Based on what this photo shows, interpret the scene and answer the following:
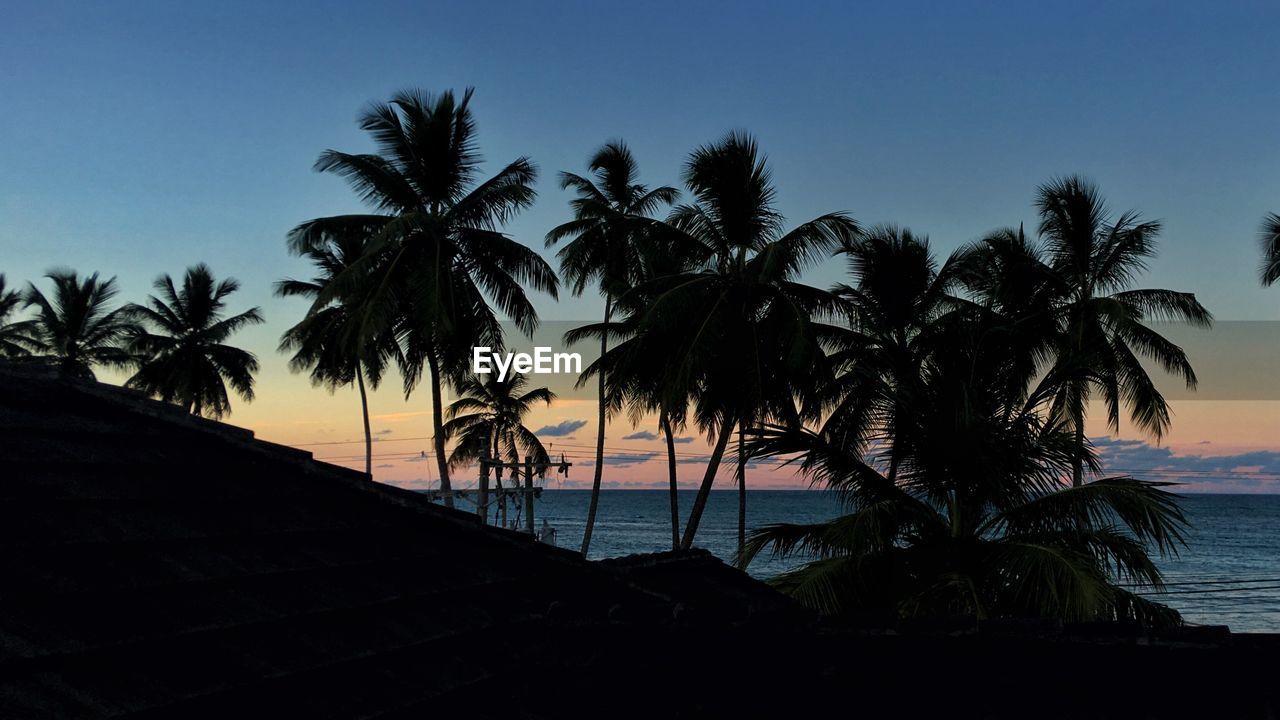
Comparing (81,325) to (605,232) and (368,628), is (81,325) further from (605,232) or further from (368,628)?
(368,628)

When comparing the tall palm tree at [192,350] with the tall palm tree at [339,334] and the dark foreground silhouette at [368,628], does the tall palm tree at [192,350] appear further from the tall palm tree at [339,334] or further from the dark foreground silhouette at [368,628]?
the dark foreground silhouette at [368,628]

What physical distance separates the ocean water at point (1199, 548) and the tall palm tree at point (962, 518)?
11158 mm

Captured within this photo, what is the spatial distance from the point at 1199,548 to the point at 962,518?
85609mm

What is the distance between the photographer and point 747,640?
230 inches

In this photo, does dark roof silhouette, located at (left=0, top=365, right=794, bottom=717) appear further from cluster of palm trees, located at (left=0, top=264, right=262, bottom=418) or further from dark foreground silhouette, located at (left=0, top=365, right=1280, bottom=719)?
cluster of palm trees, located at (left=0, top=264, right=262, bottom=418)

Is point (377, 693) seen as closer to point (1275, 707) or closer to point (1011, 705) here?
point (1011, 705)

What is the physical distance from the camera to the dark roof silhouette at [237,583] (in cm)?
340

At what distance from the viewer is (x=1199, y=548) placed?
8381cm

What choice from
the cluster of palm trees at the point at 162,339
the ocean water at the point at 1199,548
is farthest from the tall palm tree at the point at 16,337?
the ocean water at the point at 1199,548

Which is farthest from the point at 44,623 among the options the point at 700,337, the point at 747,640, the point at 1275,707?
the point at 700,337

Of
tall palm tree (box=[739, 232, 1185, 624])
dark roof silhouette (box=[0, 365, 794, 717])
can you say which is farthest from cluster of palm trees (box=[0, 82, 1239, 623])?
dark roof silhouette (box=[0, 365, 794, 717])

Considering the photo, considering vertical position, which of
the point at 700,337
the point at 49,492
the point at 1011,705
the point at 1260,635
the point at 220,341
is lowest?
the point at 1011,705

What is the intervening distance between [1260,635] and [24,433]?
676cm

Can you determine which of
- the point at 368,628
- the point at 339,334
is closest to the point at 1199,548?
the point at 339,334
